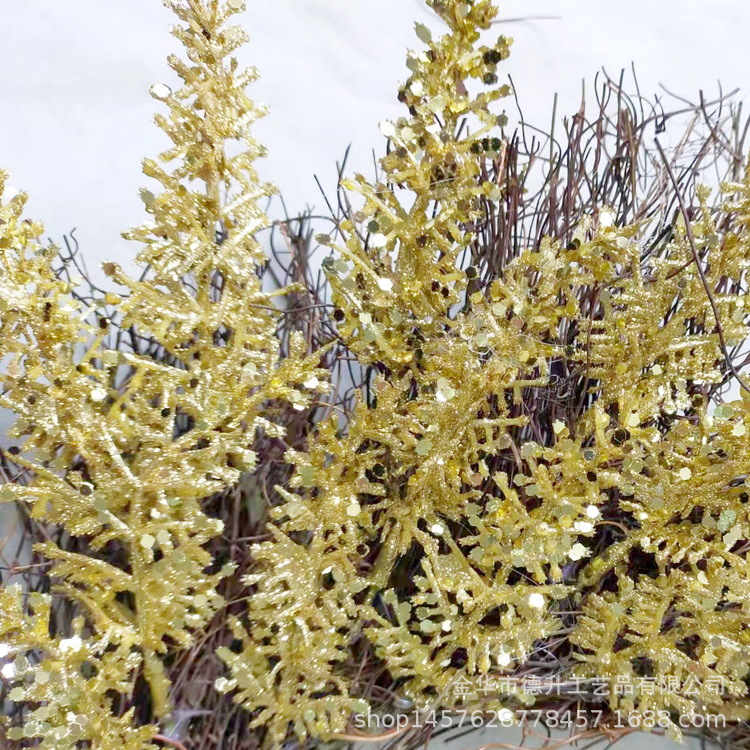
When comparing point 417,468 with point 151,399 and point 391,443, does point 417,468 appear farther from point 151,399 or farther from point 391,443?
point 151,399

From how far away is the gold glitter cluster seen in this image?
471mm

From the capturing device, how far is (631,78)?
0.66 m

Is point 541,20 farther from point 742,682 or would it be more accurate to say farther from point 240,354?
point 742,682

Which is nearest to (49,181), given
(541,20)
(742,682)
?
(541,20)

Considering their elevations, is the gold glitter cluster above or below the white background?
below

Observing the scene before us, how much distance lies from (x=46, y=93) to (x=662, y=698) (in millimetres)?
683

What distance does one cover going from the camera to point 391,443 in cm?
50

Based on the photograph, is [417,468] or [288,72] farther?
[288,72]

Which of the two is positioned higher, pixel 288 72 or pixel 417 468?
pixel 288 72

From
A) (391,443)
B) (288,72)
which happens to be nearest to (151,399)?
(391,443)

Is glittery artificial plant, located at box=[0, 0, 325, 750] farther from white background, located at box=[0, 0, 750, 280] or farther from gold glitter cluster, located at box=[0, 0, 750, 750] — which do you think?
white background, located at box=[0, 0, 750, 280]

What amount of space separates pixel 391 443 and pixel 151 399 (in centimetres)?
17

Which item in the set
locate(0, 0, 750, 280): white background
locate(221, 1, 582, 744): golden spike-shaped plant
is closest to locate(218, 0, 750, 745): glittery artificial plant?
locate(221, 1, 582, 744): golden spike-shaped plant

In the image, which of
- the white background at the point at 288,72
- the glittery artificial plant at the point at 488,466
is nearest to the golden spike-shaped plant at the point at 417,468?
the glittery artificial plant at the point at 488,466
